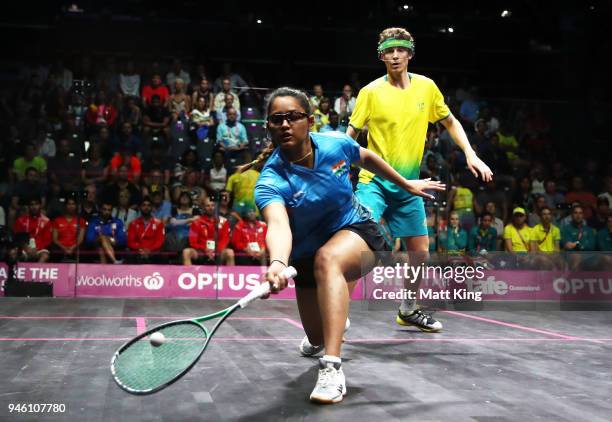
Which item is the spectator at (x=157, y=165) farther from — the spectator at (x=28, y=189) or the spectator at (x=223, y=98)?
the spectator at (x=28, y=189)

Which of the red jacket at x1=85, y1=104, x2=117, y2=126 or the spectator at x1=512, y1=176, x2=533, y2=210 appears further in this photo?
the spectator at x1=512, y1=176, x2=533, y2=210

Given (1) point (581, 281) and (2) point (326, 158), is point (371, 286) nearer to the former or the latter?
(1) point (581, 281)

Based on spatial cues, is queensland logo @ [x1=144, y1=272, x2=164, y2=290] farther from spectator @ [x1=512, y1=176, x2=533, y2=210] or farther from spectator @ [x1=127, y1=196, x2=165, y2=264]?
spectator @ [x1=512, y1=176, x2=533, y2=210]

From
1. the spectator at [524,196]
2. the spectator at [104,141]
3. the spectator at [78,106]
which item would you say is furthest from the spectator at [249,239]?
the spectator at [524,196]

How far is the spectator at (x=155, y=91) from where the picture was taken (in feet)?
28.1

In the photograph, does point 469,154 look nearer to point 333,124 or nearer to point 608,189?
point 333,124

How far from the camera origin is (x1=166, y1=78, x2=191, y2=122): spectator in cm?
832

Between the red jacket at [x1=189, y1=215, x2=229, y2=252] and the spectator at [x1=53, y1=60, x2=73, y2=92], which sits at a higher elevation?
the spectator at [x1=53, y1=60, x2=73, y2=92]

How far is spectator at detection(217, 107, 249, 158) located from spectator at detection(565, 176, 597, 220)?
388 cm

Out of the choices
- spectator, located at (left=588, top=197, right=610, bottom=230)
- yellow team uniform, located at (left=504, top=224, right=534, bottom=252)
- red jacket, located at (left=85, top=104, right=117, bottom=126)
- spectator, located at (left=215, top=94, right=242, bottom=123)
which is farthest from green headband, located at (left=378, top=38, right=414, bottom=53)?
spectator, located at (left=588, top=197, right=610, bottom=230)

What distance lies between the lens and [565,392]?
8.75 ft

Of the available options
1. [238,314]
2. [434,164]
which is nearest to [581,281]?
[434,164]

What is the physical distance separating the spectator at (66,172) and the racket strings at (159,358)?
537cm

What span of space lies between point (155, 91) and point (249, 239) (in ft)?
8.40
